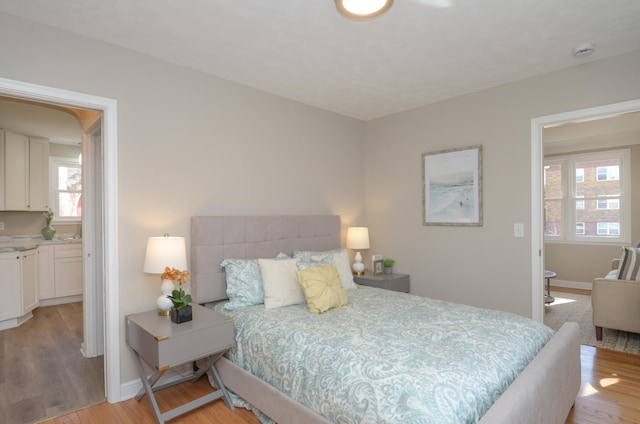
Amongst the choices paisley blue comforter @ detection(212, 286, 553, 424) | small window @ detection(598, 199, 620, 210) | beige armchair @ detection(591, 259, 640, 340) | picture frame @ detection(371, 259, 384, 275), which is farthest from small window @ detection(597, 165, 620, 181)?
paisley blue comforter @ detection(212, 286, 553, 424)

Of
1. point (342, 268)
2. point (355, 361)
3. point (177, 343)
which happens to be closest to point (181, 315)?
point (177, 343)

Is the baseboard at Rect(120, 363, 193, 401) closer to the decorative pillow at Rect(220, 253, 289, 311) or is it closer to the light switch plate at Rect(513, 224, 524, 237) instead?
the decorative pillow at Rect(220, 253, 289, 311)

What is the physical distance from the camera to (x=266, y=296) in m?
2.75

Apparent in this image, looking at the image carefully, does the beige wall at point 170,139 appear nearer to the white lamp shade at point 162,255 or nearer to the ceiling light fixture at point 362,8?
the white lamp shade at point 162,255

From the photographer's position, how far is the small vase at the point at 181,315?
92.4 inches

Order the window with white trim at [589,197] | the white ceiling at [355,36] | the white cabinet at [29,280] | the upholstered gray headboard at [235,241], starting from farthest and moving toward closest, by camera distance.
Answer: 1. the window with white trim at [589,197]
2. the white cabinet at [29,280]
3. the upholstered gray headboard at [235,241]
4. the white ceiling at [355,36]

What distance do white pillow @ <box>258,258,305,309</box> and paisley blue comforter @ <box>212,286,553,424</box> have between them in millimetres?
81

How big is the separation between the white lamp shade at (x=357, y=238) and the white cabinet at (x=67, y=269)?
433cm

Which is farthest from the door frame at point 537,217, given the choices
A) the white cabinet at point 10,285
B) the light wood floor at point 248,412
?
the white cabinet at point 10,285

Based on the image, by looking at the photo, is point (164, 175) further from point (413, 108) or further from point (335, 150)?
point (413, 108)

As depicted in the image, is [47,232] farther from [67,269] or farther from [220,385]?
[220,385]

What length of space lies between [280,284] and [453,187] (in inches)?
84.3

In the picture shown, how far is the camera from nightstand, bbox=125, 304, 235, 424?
2125 mm

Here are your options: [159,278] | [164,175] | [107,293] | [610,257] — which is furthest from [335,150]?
[610,257]
